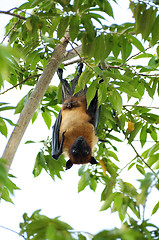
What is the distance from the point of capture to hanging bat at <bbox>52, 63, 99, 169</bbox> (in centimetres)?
637

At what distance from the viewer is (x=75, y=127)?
261 inches

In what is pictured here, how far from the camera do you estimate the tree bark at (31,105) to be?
3.97 metres

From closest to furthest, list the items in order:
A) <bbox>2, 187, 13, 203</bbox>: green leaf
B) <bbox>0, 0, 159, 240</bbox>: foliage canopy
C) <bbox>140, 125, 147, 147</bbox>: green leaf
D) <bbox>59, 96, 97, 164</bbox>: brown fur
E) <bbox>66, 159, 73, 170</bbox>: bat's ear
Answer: <bbox>0, 0, 159, 240</bbox>: foliage canopy < <bbox>2, 187, 13, 203</bbox>: green leaf < <bbox>140, 125, 147, 147</bbox>: green leaf < <bbox>66, 159, 73, 170</bbox>: bat's ear < <bbox>59, 96, 97, 164</bbox>: brown fur

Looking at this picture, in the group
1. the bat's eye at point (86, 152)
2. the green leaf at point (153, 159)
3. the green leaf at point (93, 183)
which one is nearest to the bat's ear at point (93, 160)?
the bat's eye at point (86, 152)

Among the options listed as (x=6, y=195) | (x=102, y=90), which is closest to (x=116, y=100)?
(x=102, y=90)

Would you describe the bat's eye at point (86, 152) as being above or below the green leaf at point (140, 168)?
above

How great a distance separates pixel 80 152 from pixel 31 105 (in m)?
2.21

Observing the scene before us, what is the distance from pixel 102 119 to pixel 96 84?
5.50 ft

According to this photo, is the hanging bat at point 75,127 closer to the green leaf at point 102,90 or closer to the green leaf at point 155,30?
the green leaf at point 102,90

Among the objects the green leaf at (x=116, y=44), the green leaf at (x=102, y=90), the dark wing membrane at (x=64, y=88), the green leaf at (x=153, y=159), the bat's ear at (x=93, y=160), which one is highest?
the dark wing membrane at (x=64, y=88)

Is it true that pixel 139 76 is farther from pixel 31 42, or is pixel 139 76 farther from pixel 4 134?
pixel 4 134

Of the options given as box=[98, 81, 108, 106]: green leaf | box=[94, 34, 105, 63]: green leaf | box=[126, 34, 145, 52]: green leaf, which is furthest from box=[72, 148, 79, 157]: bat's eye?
box=[94, 34, 105, 63]: green leaf

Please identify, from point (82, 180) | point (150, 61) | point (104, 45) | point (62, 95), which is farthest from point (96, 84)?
point (62, 95)

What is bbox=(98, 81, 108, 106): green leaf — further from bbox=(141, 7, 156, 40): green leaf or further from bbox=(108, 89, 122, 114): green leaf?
bbox=(141, 7, 156, 40): green leaf
